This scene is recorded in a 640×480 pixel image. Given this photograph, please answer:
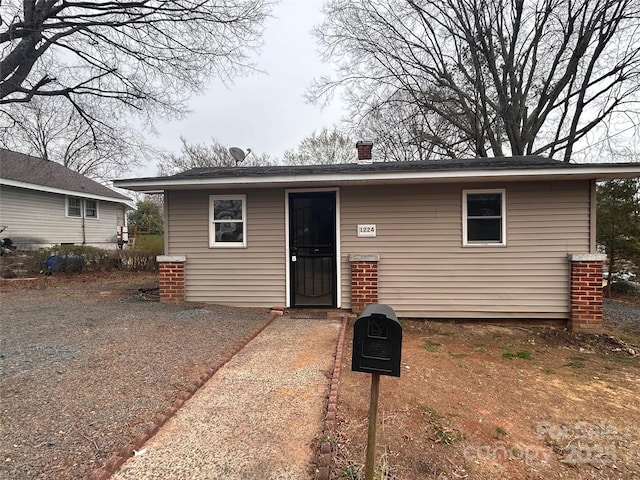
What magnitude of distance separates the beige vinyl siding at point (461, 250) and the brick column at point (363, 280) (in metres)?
0.18

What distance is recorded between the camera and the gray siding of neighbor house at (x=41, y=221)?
12867 millimetres

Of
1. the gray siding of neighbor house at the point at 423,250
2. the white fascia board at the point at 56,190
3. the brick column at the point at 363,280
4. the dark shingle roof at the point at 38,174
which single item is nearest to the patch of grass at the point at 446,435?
the brick column at the point at 363,280

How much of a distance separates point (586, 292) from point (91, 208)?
20.2 meters

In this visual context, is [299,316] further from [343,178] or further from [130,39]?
[130,39]

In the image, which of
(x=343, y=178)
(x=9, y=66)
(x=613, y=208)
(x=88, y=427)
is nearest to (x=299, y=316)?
Result: (x=343, y=178)

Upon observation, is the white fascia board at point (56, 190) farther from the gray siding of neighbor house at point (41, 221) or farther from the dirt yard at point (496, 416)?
the dirt yard at point (496, 416)

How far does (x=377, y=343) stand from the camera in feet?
5.75

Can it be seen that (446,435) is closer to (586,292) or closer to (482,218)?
(482,218)

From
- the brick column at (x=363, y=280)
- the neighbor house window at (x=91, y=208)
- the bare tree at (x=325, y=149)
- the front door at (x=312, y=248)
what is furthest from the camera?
the bare tree at (x=325, y=149)

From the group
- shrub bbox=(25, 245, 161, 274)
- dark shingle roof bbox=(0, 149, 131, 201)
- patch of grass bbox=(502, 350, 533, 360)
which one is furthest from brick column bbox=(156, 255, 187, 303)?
dark shingle roof bbox=(0, 149, 131, 201)

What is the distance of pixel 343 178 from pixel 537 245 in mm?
3707

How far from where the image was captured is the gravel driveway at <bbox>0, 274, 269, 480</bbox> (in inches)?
86.7

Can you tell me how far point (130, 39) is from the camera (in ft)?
33.7

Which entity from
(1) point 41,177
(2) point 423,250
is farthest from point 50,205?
(2) point 423,250
